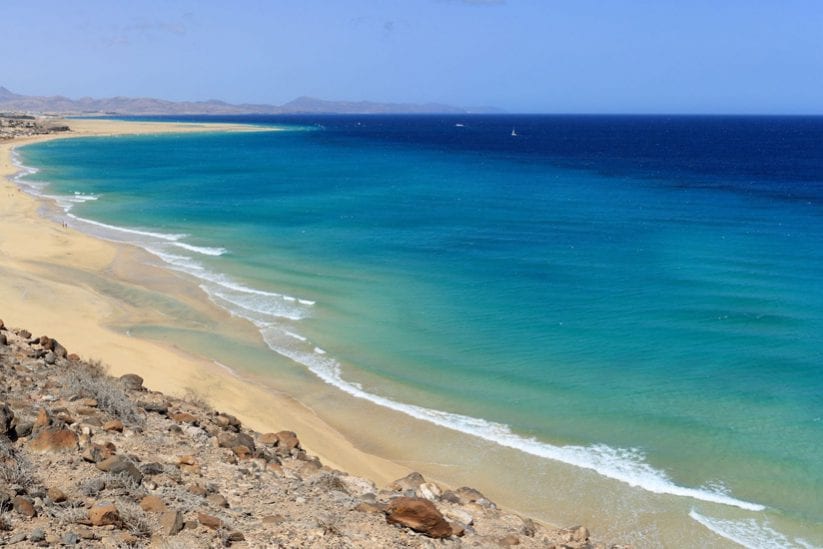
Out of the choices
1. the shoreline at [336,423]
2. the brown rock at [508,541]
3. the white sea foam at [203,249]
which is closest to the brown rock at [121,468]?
the brown rock at [508,541]

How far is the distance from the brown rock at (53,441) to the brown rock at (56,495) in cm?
151

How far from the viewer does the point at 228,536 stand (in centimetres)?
884

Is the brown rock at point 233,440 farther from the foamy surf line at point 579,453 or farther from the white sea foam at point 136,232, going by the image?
the white sea foam at point 136,232

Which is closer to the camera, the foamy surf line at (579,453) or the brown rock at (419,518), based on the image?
the brown rock at (419,518)

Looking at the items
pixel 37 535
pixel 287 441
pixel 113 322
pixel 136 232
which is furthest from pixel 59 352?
pixel 136 232

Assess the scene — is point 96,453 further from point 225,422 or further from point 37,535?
point 225,422

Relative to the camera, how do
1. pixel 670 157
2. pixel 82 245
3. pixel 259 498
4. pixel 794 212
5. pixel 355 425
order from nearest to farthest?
pixel 259 498 → pixel 355 425 → pixel 82 245 → pixel 794 212 → pixel 670 157

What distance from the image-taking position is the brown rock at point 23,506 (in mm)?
8438

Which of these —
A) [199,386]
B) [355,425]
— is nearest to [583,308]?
[355,425]

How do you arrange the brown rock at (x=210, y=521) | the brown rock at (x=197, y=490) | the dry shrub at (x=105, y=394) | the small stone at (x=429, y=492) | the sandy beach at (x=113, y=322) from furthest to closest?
the sandy beach at (x=113, y=322) → the dry shrub at (x=105, y=394) → the small stone at (x=429, y=492) → the brown rock at (x=197, y=490) → the brown rock at (x=210, y=521)

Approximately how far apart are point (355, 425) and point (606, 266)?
62.9 feet

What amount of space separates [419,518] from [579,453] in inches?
323

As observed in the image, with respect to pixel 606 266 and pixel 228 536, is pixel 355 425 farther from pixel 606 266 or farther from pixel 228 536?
pixel 606 266

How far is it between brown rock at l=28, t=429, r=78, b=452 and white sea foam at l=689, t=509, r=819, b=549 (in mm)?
11584
